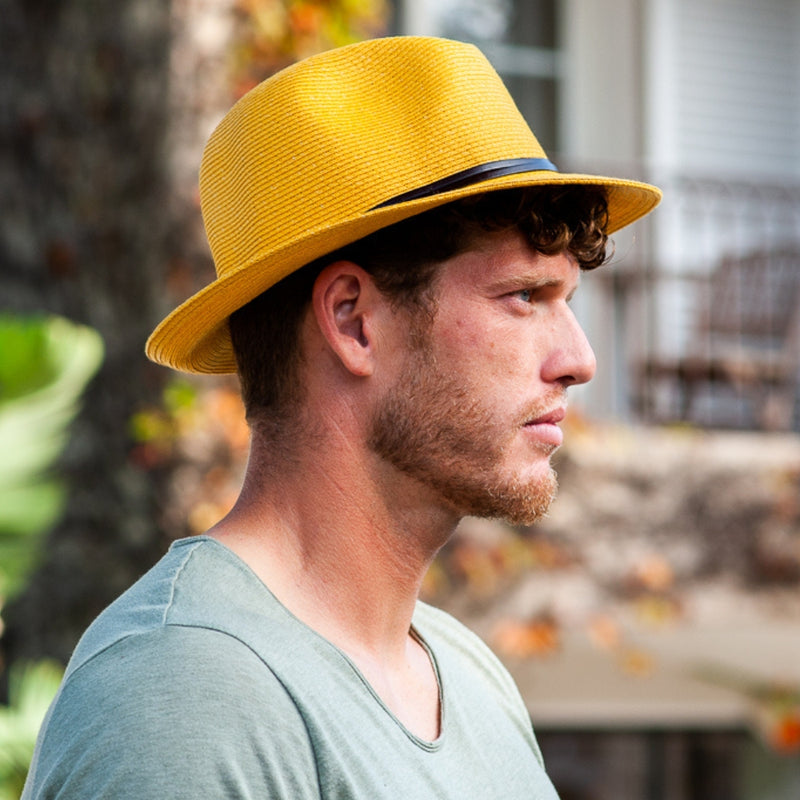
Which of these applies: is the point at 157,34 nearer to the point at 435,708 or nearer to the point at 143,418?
the point at 143,418

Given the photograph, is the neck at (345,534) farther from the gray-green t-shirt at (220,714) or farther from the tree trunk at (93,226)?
the tree trunk at (93,226)

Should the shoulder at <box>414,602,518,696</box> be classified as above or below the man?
below

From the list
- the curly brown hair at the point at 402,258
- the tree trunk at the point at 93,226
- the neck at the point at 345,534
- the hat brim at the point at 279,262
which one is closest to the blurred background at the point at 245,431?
the tree trunk at the point at 93,226

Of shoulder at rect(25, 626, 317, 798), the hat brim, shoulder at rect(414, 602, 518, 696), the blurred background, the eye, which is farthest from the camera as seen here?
the blurred background

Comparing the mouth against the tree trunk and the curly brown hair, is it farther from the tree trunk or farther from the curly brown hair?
the tree trunk

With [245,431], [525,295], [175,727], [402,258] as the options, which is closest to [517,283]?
[525,295]

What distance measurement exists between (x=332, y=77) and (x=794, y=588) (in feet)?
15.2

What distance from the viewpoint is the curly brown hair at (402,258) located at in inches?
63.3

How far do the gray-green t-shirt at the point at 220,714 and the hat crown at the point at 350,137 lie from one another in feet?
1.40

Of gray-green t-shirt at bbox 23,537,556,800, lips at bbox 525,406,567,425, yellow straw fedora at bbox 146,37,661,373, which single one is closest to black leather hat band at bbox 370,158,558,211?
yellow straw fedora at bbox 146,37,661,373

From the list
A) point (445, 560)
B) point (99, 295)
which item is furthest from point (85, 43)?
point (445, 560)

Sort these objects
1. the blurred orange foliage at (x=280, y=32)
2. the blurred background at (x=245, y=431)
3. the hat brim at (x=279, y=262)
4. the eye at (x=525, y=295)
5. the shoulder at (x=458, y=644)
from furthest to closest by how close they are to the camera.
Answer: the blurred orange foliage at (x=280, y=32)
the blurred background at (x=245, y=431)
the shoulder at (x=458, y=644)
the eye at (x=525, y=295)
the hat brim at (x=279, y=262)

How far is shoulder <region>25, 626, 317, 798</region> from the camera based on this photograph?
1225 millimetres

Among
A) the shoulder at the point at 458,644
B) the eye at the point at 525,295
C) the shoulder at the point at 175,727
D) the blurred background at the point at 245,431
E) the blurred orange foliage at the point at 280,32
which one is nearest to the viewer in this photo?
the shoulder at the point at 175,727
